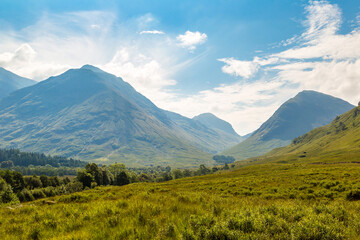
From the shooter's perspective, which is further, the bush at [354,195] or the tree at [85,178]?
the tree at [85,178]

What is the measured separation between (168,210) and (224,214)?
8.72 ft

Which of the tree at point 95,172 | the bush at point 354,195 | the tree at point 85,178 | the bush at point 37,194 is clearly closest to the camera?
the bush at point 354,195

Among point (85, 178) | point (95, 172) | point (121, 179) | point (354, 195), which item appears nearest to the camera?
point (354, 195)

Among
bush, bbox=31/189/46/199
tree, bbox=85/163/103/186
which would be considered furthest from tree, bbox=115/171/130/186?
bush, bbox=31/189/46/199

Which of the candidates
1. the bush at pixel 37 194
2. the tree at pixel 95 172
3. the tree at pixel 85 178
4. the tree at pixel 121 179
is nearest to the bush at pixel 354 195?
the tree at pixel 85 178

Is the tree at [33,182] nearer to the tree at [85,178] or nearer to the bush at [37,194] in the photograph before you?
the bush at [37,194]

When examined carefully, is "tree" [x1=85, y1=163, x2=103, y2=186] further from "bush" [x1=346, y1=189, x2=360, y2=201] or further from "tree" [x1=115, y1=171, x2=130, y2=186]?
"bush" [x1=346, y1=189, x2=360, y2=201]

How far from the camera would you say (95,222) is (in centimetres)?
802

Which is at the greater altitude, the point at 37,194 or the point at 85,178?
the point at 85,178

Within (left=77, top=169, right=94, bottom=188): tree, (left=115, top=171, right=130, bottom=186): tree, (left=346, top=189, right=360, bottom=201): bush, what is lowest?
(left=115, top=171, right=130, bottom=186): tree

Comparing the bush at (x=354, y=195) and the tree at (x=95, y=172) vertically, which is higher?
the bush at (x=354, y=195)

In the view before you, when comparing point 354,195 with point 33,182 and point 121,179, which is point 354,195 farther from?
point 33,182

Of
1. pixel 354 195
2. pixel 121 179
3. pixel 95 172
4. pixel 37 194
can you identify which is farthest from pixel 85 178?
pixel 354 195

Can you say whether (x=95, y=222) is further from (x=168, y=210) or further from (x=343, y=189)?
(x=343, y=189)
